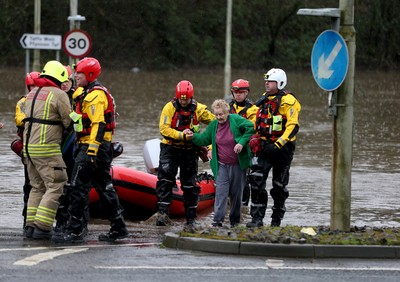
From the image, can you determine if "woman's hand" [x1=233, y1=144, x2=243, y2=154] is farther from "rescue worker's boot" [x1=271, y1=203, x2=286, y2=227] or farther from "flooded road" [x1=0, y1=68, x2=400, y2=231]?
"flooded road" [x1=0, y1=68, x2=400, y2=231]

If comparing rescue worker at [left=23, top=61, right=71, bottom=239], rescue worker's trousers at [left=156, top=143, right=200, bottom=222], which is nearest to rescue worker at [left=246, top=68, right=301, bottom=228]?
rescue worker's trousers at [left=156, top=143, right=200, bottom=222]

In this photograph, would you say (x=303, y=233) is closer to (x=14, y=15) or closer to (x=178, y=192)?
(x=178, y=192)

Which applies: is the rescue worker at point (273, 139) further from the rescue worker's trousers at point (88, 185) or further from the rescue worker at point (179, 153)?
the rescue worker's trousers at point (88, 185)

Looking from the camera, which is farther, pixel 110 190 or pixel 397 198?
pixel 397 198

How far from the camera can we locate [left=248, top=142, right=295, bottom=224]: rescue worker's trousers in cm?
1323

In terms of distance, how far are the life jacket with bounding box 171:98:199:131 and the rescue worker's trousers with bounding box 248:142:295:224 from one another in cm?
96

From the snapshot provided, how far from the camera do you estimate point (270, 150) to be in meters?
13.1

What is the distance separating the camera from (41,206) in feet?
39.3

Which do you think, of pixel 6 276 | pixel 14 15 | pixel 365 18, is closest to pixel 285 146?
pixel 6 276

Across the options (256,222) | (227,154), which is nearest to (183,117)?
(227,154)

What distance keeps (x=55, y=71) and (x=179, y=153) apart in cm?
227

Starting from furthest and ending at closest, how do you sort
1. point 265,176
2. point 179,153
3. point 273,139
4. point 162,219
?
point 179,153 < point 162,219 < point 265,176 < point 273,139

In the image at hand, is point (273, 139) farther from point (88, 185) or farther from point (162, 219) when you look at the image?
point (88, 185)

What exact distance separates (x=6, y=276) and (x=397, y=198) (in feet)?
26.9
